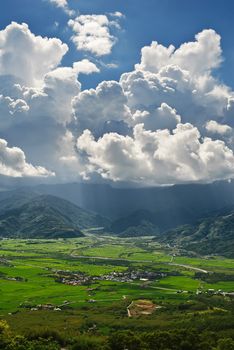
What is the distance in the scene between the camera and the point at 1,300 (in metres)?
183

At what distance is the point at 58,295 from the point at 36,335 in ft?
315

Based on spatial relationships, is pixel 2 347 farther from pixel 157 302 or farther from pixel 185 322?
pixel 157 302

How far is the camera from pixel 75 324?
13188 cm

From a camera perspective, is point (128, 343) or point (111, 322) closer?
point (128, 343)

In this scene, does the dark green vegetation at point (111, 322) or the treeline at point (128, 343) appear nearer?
the treeline at point (128, 343)

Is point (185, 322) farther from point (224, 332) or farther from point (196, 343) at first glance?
point (196, 343)

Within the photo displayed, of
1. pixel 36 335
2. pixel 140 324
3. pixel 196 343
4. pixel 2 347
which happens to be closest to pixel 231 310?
pixel 140 324

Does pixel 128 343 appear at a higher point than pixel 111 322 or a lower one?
higher

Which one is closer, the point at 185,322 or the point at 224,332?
the point at 224,332

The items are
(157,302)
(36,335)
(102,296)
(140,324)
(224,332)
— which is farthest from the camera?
(102,296)

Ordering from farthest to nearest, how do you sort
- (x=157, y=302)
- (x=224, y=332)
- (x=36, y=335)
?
(x=157, y=302), (x=224, y=332), (x=36, y=335)

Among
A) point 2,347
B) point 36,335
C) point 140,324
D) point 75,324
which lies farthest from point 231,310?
point 2,347

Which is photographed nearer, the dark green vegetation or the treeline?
the treeline

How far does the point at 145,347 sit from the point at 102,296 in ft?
353
